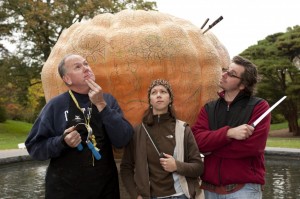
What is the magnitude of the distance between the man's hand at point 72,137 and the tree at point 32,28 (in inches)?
904

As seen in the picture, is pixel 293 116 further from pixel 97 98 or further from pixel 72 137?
pixel 72 137

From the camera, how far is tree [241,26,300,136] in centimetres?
2424

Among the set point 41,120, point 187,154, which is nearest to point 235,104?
point 187,154

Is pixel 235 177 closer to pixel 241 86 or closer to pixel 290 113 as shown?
pixel 241 86

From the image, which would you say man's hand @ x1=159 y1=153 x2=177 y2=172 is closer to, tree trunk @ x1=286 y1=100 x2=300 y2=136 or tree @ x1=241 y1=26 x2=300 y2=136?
tree @ x1=241 y1=26 x2=300 y2=136

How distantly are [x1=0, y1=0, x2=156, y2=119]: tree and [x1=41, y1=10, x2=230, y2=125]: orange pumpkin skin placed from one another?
851 inches

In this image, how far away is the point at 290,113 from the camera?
2566 cm

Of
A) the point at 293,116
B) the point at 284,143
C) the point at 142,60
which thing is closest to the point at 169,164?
the point at 142,60

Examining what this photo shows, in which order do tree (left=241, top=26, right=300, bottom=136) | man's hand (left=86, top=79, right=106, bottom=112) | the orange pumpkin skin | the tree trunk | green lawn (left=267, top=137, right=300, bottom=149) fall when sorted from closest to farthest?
man's hand (left=86, top=79, right=106, bottom=112)
the orange pumpkin skin
green lawn (left=267, top=137, right=300, bottom=149)
tree (left=241, top=26, right=300, bottom=136)
the tree trunk

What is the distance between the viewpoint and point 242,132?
9.53ft

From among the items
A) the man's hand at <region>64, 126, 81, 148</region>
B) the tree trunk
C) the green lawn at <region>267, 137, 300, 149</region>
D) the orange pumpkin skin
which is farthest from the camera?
the tree trunk

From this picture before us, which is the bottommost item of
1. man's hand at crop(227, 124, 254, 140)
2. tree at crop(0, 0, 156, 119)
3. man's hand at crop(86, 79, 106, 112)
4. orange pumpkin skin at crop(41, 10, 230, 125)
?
man's hand at crop(227, 124, 254, 140)

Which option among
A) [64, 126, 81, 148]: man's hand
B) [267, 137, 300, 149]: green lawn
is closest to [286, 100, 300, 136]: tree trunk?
[267, 137, 300, 149]: green lawn

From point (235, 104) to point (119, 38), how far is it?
56.5 inches
